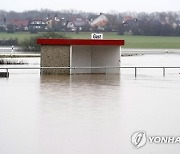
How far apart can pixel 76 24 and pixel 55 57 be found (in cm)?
8348

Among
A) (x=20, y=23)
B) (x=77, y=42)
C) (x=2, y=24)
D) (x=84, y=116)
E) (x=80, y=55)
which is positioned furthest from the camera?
(x=2, y=24)

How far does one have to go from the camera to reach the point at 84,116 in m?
15.2

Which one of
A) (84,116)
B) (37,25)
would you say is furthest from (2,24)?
(84,116)

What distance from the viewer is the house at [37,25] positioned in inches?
4481

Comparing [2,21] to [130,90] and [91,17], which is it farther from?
[130,90]

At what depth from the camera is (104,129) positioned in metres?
13.3

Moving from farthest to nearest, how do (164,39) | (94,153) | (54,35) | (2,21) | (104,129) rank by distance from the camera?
(2,21), (164,39), (54,35), (104,129), (94,153)

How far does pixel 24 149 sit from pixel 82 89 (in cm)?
1145

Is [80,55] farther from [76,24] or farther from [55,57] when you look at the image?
[76,24]

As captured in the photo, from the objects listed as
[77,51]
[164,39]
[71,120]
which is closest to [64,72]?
[77,51]

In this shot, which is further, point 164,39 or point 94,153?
point 164,39

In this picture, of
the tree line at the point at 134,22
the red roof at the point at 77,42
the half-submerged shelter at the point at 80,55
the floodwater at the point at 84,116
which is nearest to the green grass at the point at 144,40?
the tree line at the point at 134,22

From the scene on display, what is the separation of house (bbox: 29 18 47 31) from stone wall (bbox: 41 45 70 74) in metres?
82.0

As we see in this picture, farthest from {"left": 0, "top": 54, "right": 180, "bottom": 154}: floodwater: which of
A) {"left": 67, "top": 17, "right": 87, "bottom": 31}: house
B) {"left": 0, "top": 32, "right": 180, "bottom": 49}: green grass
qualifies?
{"left": 67, "top": 17, "right": 87, "bottom": 31}: house
